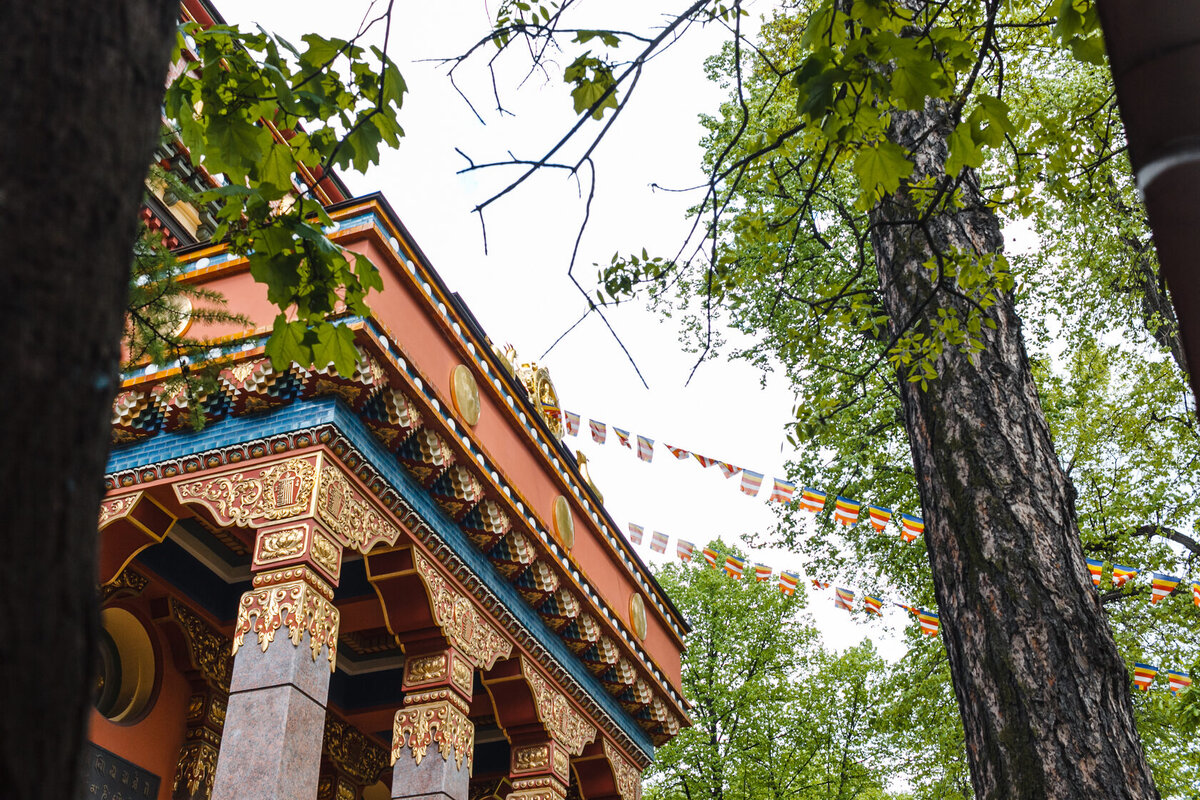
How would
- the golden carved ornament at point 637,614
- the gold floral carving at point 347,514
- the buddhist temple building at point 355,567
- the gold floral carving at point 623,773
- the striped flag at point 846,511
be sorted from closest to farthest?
the buddhist temple building at point 355,567 < the gold floral carving at point 347,514 < the gold floral carving at point 623,773 < the golden carved ornament at point 637,614 < the striped flag at point 846,511

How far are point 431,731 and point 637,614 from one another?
Answer: 5327 millimetres

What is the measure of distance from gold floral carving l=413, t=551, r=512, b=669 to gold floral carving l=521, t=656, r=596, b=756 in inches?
34.2

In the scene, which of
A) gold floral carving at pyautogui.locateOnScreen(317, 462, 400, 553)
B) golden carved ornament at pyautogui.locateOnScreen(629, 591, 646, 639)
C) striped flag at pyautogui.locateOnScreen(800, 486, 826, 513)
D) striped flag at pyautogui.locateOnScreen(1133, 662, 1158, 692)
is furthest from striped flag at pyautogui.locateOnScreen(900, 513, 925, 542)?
gold floral carving at pyautogui.locateOnScreen(317, 462, 400, 553)

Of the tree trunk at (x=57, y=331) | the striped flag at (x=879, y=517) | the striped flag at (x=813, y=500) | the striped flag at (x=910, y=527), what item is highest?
the striped flag at (x=813, y=500)

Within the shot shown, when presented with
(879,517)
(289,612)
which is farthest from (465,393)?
(879,517)

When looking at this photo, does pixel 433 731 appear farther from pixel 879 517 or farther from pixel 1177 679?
pixel 1177 679

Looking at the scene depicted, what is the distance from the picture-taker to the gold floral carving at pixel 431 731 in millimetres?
9062

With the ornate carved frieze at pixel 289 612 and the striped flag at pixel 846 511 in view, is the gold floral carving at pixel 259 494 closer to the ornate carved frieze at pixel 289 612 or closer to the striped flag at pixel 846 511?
the ornate carved frieze at pixel 289 612

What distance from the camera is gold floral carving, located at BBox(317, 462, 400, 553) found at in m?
8.20

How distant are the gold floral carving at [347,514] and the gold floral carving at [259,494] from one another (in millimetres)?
132

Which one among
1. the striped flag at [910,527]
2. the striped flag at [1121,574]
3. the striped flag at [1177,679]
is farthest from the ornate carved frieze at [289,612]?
the striped flag at [1177,679]

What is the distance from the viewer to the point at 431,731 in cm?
912

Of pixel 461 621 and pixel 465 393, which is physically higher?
pixel 465 393

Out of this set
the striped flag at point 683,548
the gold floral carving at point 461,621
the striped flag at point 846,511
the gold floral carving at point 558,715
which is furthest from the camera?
the striped flag at point 683,548
